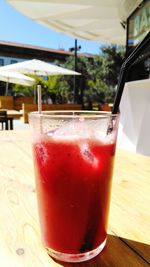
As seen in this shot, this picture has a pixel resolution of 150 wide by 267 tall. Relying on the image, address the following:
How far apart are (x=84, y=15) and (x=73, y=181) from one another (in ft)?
10.8

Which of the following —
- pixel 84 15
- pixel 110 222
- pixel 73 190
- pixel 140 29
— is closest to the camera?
pixel 73 190

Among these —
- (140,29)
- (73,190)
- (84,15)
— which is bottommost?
(73,190)

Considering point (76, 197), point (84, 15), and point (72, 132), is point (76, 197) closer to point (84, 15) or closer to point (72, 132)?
point (72, 132)

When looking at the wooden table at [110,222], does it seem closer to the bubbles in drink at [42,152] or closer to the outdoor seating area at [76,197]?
the outdoor seating area at [76,197]

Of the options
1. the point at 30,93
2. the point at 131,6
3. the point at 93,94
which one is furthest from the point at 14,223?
the point at 93,94

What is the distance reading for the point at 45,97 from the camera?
16.8 m

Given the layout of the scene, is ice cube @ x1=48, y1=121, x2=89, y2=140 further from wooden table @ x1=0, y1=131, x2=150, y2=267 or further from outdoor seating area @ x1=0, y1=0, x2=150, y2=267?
wooden table @ x1=0, y1=131, x2=150, y2=267

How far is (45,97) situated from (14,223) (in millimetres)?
16517

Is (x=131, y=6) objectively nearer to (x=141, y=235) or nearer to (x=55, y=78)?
(x=141, y=235)

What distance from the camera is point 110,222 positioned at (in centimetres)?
56

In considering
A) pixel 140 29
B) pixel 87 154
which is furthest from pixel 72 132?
pixel 140 29

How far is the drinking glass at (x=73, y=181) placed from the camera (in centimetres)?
44

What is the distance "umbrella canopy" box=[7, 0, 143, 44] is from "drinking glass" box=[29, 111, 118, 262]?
8.09 ft

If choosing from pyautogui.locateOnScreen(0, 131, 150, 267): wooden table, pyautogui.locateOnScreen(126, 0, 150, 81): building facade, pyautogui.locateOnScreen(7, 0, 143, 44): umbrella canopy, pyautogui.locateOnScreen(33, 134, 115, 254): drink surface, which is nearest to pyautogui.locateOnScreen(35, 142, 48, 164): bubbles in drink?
pyautogui.locateOnScreen(33, 134, 115, 254): drink surface
